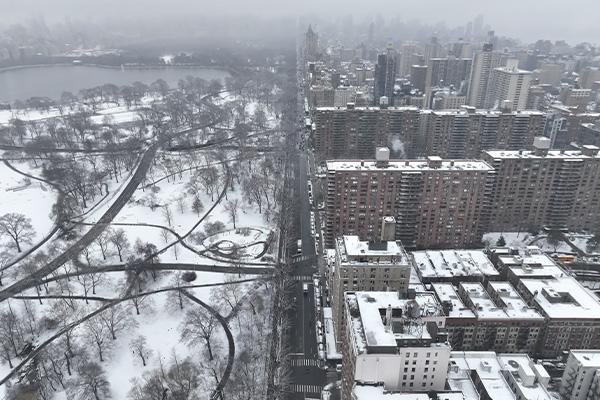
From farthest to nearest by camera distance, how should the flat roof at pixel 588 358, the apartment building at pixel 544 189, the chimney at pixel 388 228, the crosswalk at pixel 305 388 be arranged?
the apartment building at pixel 544 189
the chimney at pixel 388 228
the crosswalk at pixel 305 388
the flat roof at pixel 588 358

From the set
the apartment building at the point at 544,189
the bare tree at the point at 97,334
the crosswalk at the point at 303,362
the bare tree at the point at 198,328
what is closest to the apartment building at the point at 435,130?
the apartment building at the point at 544,189

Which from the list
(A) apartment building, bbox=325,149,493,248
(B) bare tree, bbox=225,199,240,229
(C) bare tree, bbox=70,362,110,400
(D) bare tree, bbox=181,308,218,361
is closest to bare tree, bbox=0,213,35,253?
(B) bare tree, bbox=225,199,240,229

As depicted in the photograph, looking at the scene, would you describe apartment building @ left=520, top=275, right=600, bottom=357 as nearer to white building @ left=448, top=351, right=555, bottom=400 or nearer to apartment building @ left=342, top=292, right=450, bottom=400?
white building @ left=448, top=351, right=555, bottom=400

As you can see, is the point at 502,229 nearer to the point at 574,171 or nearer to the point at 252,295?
the point at 574,171

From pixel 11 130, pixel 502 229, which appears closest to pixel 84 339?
pixel 502 229

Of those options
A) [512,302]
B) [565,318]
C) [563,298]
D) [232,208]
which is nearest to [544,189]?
[563,298]

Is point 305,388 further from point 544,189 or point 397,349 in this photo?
point 544,189

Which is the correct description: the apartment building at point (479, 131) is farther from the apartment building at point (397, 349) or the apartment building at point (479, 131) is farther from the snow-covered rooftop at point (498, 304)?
the apartment building at point (397, 349)
